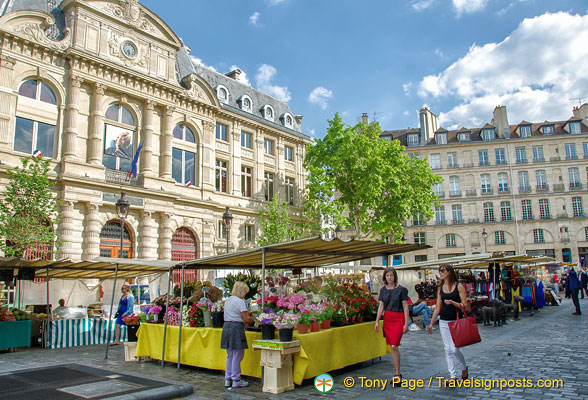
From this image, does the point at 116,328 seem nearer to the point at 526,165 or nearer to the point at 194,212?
the point at 194,212

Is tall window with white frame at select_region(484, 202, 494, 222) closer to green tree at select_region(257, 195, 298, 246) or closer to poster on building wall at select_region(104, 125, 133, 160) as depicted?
green tree at select_region(257, 195, 298, 246)

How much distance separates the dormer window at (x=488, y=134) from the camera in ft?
169

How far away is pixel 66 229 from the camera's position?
20875 mm

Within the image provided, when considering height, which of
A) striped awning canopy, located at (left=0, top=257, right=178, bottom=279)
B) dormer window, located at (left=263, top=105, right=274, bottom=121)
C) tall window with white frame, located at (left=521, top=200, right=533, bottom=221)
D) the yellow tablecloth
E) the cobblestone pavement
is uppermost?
dormer window, located at (left=263, top=105, right=274, bottom=121)

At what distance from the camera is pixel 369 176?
3089 centimetres

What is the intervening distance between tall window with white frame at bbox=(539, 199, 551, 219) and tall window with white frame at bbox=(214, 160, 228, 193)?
119ft

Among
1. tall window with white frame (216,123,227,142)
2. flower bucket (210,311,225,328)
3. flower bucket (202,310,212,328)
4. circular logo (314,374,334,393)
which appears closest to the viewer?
circular logo (314,374,334,393)

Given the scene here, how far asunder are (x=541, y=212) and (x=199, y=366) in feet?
161

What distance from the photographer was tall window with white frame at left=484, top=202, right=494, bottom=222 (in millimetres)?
49566

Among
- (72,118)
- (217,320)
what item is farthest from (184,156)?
(217,320)

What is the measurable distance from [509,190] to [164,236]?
130ft

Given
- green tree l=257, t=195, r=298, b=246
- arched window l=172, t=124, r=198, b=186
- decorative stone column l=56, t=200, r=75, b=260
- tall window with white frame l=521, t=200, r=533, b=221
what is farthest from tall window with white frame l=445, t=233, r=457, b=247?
decorative stone column l=56, t=200, r=75, b=260

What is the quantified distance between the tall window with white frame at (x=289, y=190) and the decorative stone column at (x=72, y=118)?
16.4m

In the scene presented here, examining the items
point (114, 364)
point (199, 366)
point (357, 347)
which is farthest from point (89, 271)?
point (357, 347)
